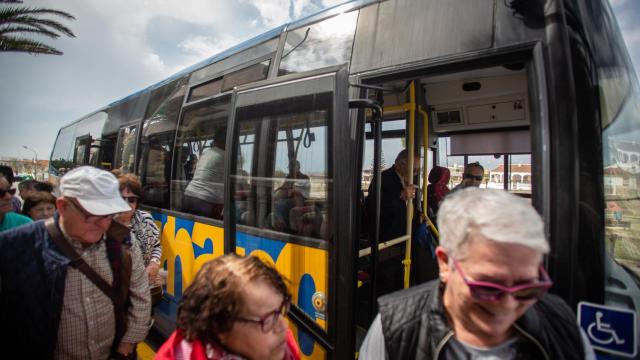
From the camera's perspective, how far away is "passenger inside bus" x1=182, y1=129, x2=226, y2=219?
2.97 m

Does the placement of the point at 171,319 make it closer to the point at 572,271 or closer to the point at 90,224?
the point at 90,224

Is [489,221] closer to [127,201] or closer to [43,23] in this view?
[127,201]

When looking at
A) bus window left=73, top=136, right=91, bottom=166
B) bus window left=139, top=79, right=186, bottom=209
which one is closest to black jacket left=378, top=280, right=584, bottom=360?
bus window left=139, top=79, right=186, bottom=209

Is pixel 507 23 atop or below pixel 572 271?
atop

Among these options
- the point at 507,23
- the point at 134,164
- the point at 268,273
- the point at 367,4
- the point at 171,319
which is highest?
the point at 367,4

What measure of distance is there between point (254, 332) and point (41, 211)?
306cm

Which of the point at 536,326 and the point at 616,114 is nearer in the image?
the point at 536,326

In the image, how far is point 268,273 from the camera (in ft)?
3.94

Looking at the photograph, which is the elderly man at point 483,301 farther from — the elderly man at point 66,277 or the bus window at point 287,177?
the elderly man at point 66,277

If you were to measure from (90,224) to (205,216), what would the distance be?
1.44 metres

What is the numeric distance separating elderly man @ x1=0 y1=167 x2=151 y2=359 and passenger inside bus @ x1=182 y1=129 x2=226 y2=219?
1.25m

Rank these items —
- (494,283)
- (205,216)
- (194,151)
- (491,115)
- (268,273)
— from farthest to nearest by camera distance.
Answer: (491,115), (194,151), (205,216), (268,273), (494,283)

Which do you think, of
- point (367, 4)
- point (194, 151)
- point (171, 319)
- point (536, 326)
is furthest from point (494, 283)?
point (171, 319)

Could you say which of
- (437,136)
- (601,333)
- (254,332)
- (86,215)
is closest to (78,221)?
(86,215)
